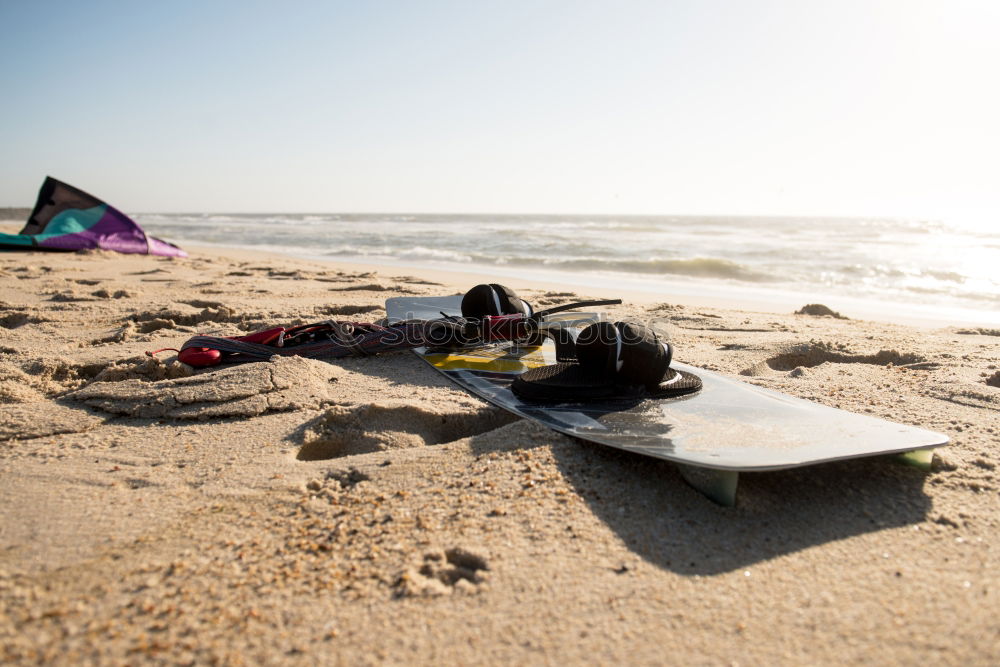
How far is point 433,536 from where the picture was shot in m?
1.28

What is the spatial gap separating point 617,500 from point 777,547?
0.36 metres

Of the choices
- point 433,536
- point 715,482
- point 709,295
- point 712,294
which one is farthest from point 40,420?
point 712,294

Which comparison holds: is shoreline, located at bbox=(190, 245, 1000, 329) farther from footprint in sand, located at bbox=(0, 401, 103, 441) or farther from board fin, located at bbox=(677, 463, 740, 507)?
footprint in sand, located at bbox=(0, 401, 103, 441)

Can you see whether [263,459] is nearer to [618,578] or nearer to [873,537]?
[618,578]

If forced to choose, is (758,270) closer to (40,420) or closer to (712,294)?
(712,294)

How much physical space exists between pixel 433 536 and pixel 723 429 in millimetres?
933

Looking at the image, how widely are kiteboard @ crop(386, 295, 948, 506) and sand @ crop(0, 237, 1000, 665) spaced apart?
2.5 inches

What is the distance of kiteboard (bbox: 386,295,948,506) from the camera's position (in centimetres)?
148

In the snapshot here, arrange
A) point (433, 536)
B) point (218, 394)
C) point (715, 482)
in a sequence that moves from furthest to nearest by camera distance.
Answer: point (218, 394) → point (715, 482) → point (433, 536)

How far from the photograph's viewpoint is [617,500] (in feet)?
4.72

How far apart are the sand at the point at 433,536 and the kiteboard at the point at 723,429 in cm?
6

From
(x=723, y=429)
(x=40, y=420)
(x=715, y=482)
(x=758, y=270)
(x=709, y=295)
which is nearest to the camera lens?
(x=715, y=482)

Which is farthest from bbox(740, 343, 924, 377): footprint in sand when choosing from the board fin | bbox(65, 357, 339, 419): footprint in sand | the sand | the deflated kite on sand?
the deflated kite on sand

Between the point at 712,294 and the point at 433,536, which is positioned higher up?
the point at 712,294
